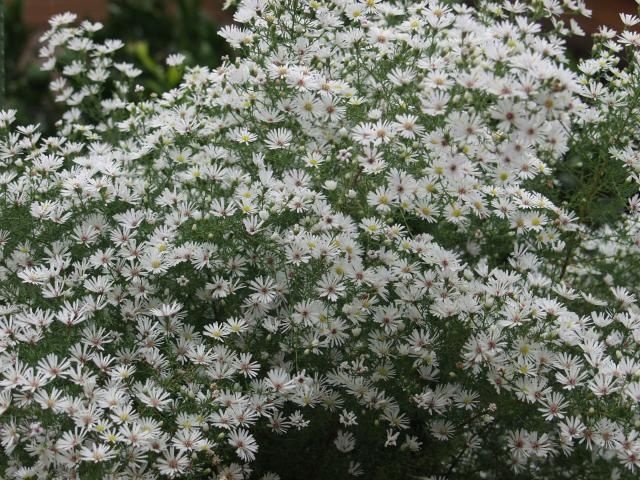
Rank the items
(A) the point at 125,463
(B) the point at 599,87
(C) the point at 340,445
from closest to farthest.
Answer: (A) the point at 125,463 → (C) the point at 340,445 → (B) the point at 599,87

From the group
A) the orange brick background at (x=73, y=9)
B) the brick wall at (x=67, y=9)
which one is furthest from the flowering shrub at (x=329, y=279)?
the brick wall at (x=67, y=9)

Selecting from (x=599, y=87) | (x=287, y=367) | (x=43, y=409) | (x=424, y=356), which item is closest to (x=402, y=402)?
(x=424, y=356)

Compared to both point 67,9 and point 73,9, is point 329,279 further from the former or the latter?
point 73,9

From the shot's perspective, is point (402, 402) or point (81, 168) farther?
point (81, 168)

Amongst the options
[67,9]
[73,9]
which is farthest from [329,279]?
[73,9]

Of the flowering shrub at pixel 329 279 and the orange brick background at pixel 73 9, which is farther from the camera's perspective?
the orange brick background at pixel 73 9

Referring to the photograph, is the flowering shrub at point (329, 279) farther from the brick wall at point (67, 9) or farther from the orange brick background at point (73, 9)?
the brick wall at point (67, 9)

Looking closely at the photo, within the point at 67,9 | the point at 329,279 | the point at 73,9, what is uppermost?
the point at 73,9

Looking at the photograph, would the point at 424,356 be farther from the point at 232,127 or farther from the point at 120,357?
the point at 232,127
